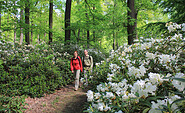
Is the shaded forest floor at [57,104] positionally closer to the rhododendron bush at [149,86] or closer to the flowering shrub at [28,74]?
the flowering shrub at [28,74]

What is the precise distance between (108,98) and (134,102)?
380mm

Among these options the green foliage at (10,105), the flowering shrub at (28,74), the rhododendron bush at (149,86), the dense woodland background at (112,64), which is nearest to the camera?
the rhododendron bush at (149,86)

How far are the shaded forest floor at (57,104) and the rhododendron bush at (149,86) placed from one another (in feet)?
5.17

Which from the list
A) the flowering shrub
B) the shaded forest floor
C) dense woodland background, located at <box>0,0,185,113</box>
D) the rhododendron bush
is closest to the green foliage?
dense woodland background, located at <box>0,0,185,113</box>

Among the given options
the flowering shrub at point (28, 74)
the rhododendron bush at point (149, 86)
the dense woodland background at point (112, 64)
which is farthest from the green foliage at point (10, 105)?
the rhododendron bush at point (149, 86)

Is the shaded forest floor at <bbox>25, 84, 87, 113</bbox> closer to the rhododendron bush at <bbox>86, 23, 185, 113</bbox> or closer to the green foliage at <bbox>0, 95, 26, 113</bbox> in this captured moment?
the green foliage at <bbox>0, 95, 26, 113</bbox>

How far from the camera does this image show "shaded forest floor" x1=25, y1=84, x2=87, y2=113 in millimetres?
4009

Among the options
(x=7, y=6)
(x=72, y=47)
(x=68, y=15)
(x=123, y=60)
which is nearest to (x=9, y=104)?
(x=7, y=6)

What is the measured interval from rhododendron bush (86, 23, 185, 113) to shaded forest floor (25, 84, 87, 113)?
1.58 meters

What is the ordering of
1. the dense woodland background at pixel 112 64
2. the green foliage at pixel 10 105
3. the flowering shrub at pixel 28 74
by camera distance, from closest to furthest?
the dense woodland background at pixel 112 64 → the green foliage at pixel 10 105 → the flowering shrub at pixel 28 74

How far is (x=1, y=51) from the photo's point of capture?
595 centimetres

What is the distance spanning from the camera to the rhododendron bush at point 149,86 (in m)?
1.18

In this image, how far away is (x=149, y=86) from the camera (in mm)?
1338

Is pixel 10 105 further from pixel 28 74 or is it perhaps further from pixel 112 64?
pixel 112 64
